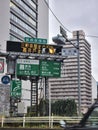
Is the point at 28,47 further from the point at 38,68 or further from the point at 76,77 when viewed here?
the point at 76,77

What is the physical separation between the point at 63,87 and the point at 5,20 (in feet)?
99.0

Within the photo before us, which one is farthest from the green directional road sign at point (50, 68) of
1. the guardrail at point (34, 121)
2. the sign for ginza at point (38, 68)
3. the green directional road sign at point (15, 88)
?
the guardrail at point (34, 121)

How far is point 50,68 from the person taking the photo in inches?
1515

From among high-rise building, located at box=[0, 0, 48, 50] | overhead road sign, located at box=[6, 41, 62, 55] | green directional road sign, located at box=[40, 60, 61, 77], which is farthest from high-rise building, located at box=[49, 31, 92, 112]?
high-rise building, located at box=[0, 0, 48, 50]

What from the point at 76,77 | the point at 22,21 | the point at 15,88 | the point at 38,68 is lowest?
the point at 15,88

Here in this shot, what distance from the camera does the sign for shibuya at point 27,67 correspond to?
123 ft

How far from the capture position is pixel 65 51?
76.9ft

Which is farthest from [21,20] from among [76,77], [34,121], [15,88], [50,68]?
[34,121]

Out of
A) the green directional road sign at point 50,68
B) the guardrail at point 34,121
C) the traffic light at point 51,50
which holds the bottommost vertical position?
the guardrail at point 34,121

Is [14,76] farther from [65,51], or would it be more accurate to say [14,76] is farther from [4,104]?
[65,51]

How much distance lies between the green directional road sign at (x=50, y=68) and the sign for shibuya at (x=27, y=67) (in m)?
0.51

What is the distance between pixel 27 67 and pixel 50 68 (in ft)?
8.08

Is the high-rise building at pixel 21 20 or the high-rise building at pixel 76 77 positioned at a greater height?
the high-rise building at pixel 21 20

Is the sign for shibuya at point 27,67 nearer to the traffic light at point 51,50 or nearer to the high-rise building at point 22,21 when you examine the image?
the traffic light at point 51,50
